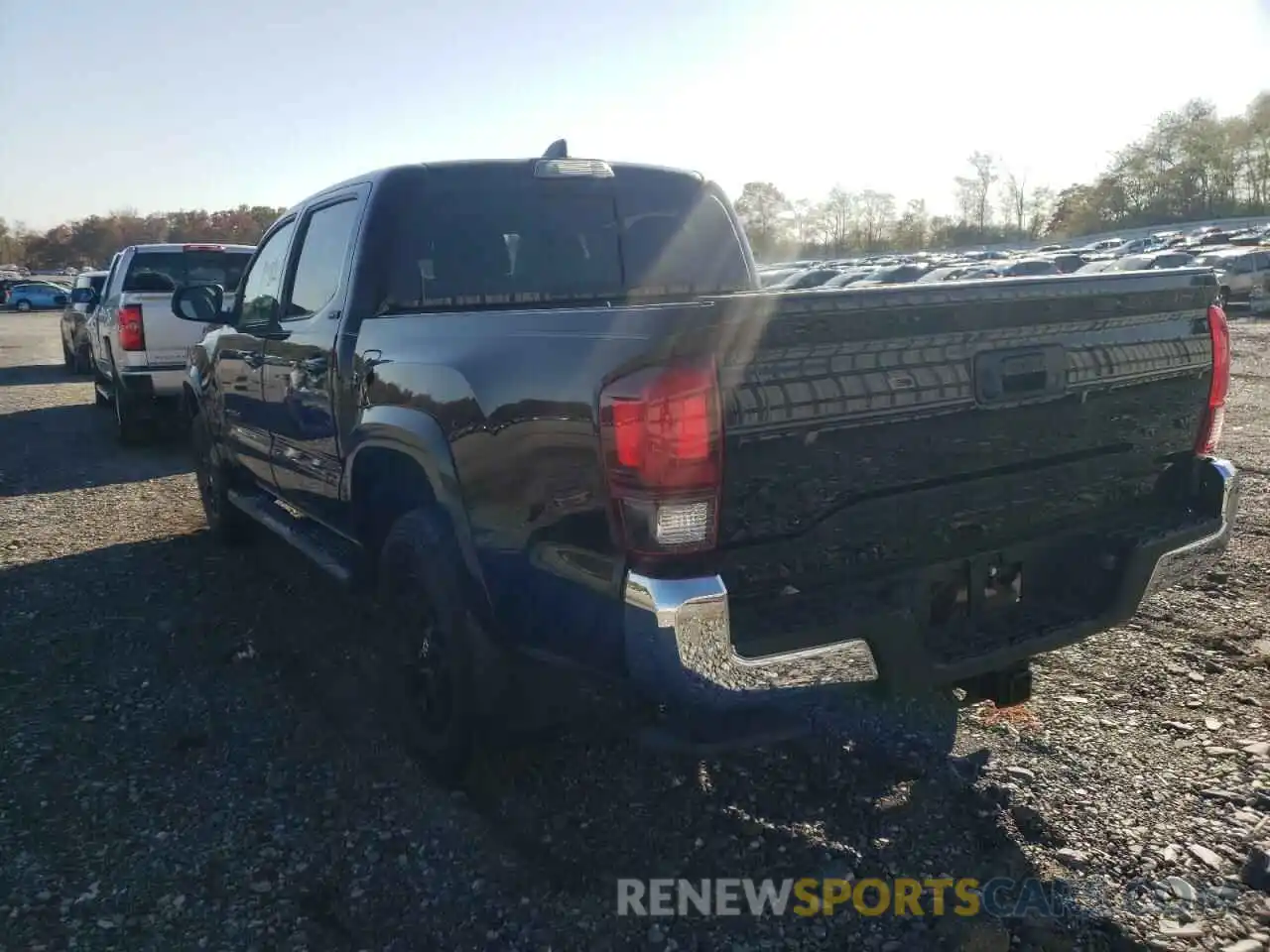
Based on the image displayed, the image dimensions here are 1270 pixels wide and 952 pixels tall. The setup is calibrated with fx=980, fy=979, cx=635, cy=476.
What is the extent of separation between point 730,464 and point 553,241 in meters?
2.12

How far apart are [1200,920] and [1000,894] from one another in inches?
19.2

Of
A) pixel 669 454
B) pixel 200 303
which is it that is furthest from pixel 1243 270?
pixel 669 454

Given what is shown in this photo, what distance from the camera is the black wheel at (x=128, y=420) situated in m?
10.2

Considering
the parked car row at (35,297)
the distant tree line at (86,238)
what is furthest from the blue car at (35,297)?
the distant tree line at (86,238)

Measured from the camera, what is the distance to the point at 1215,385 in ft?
11.0

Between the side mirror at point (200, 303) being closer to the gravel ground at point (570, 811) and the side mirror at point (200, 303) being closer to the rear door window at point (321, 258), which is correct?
the rear door window at point (321, 258)

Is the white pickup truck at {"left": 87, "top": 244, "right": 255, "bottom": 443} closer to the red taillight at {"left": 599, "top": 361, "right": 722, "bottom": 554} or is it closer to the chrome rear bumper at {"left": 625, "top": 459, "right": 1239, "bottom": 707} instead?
the red taillight at {"left": 599, "top": 361, "right": 722, "bottom": 554}

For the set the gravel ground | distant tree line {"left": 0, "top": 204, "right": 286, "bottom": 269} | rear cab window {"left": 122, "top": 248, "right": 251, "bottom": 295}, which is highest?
distant tree line {"left": 0, "top": 204, "right": 286, "bottom": 269}

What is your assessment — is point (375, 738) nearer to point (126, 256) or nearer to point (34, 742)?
point (34, 742)

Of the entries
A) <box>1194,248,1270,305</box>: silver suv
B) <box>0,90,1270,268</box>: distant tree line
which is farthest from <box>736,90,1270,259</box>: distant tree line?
<box>1194,248,1270,305</box>: silver suv

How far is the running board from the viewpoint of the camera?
4.04m

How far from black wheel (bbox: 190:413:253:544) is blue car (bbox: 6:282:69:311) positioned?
1925 inches

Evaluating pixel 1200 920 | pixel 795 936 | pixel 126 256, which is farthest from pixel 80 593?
pixel 126 256

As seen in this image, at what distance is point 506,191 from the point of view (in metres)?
4.11
